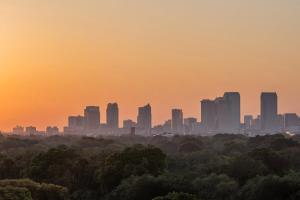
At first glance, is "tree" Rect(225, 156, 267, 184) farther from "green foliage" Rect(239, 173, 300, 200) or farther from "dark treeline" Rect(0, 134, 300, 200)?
"green foliage" Rect(239, 173, 300, 200)

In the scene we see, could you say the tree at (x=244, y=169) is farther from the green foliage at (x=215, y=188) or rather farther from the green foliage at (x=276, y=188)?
the green foliage at (x=276, y=188)

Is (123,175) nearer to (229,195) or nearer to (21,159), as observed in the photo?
(229,195)

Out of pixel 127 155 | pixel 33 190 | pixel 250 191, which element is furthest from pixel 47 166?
pixel 250 191

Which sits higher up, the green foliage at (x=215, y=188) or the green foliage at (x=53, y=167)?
the green foliage at (x=53, y=167)

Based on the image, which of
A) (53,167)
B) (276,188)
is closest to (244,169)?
(276,188)

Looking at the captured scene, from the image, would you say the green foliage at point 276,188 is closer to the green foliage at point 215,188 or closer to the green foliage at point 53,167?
the green foliage at point 215,188

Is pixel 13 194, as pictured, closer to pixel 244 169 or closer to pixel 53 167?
pixel 53 167

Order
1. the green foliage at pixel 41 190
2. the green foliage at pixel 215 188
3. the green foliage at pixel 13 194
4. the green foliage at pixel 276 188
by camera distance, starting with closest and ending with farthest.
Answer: the green foliage at pixel 13 194 < the green foliage at pixel 41 190 < the green foliage at pixel 276 188 < the green foliage at pixel 215 188

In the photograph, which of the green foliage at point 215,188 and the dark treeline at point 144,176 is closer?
the dark treeline at point 144,176

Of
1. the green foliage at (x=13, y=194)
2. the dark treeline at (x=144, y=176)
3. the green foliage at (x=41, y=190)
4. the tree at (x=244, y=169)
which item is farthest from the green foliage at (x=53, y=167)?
the green foliage at (x=13, y=194)

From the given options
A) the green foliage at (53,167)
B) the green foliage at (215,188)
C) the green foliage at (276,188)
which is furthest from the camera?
the green foliage at (53,167)

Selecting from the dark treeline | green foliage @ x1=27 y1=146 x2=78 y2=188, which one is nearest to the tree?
the dark treeline

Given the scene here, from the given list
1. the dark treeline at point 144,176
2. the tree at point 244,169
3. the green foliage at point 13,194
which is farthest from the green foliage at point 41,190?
the tree at point 244,169
